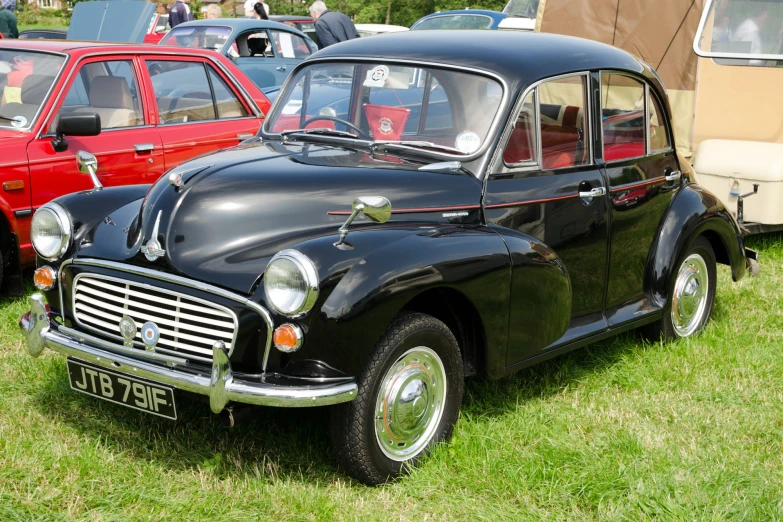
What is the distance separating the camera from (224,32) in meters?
12.3

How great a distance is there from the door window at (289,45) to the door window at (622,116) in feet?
28.1

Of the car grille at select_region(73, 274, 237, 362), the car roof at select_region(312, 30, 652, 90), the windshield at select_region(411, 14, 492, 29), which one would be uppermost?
the car roof at select_region(312, 30, 652, 90)

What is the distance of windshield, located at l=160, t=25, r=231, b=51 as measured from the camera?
12.2m

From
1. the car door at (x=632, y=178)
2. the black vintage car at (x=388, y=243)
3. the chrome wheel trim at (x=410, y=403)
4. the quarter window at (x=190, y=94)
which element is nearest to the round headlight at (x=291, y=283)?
the black vintage car at (x=388, y=243)

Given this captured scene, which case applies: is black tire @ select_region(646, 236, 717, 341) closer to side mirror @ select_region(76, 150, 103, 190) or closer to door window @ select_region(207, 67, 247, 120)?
side mirror @ select_region(76, 150, 103, 190)

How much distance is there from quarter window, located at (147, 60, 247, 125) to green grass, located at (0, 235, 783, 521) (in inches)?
93.4

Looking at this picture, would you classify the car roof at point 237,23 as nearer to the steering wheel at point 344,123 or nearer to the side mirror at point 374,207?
the steering wheel at point 344,123

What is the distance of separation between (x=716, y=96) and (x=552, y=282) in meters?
4.86

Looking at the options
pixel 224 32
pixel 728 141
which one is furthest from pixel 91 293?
pixel 224 32

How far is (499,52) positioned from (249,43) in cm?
886

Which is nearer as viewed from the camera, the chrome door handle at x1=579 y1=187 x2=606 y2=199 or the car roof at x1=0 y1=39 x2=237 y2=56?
the chrome door handle at x1=579 y1=187 x2=606 y2=199

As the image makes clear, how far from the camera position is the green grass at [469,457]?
3.46 m

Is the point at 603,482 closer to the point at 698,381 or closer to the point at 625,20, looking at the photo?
the point at 698,381

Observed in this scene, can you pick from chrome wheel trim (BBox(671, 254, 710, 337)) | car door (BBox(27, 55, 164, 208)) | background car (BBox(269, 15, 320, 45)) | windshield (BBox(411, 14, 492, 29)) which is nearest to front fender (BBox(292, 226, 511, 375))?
chrome wheel trim (BBox(671, 254, 710, 337))
